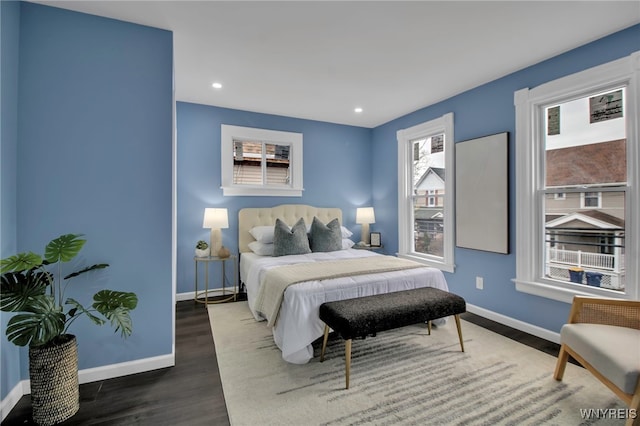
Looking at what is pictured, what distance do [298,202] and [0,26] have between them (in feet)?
11.2

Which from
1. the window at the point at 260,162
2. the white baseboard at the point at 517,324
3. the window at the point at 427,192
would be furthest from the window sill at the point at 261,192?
the white baseboard at the point at 517,324

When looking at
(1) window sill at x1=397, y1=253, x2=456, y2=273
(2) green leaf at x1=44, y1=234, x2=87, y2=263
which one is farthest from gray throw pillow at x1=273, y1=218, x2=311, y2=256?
(2) green leaf at x1=44, y1=234, x2=87, y2=263

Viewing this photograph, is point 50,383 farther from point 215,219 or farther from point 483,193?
point 483,193

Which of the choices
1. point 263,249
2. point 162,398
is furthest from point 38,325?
point 263,249

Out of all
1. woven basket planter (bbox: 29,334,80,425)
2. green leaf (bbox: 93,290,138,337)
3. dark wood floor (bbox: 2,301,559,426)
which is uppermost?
green leaf (bbox: 93,290,138,337)

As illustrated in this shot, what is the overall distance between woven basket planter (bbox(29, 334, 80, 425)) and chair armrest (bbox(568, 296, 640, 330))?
10.7 ft

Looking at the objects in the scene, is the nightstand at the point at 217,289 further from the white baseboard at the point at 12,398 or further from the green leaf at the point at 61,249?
the green leaf at the point at 61,249

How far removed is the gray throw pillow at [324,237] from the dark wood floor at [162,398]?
6.07 feet

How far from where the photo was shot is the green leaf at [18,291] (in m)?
1.59

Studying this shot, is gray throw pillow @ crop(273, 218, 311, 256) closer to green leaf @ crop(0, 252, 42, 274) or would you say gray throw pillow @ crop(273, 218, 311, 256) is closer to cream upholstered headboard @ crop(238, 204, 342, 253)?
cream upholstered headboard @ crop(238, 204, 342, 253)

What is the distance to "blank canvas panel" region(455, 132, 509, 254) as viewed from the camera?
10.2ft

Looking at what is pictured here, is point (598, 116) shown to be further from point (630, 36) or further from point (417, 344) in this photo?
point (417, 344)

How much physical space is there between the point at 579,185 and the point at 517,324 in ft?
4.73

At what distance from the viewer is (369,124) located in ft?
16.5
